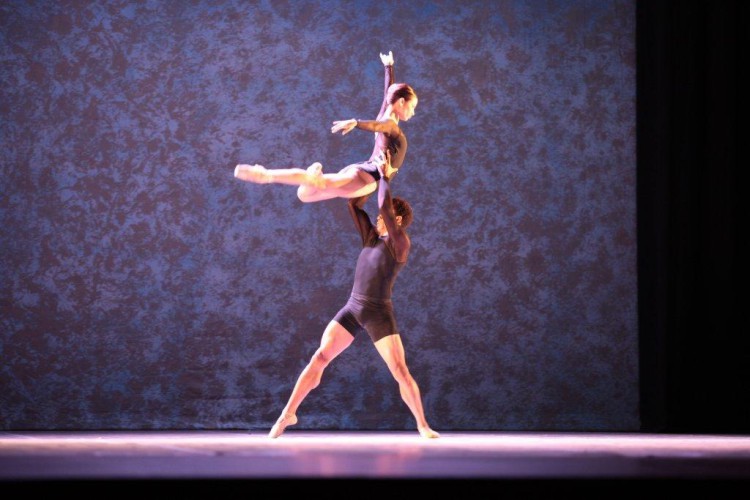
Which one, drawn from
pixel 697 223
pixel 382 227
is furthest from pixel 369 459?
pixel 697 223

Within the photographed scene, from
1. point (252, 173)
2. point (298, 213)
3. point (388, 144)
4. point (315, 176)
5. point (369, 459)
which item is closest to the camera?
point (369, 459)

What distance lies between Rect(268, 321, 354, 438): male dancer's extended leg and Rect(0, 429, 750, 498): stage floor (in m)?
0.14

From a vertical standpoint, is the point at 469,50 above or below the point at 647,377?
above

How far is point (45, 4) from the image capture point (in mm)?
6637

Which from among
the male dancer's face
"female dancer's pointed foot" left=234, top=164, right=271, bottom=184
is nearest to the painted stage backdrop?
the male dancer's face

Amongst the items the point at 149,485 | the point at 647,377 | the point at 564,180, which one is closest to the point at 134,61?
the point at 564,180

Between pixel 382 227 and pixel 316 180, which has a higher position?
pixel 316 180

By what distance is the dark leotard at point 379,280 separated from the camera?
502 cm

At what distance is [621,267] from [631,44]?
5.34 feet

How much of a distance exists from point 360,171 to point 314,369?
111 cm

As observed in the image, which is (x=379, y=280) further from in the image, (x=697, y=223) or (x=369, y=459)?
(x=697, y=223)

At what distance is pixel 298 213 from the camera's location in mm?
6594

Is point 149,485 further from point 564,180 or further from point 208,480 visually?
point 564,180

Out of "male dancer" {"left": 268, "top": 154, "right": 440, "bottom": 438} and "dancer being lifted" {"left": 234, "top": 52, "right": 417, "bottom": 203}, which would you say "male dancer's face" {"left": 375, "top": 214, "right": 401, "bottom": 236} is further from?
"dancer being lifted" {"left": 234, "top": 52, "right": 417, "bottom": 203}
